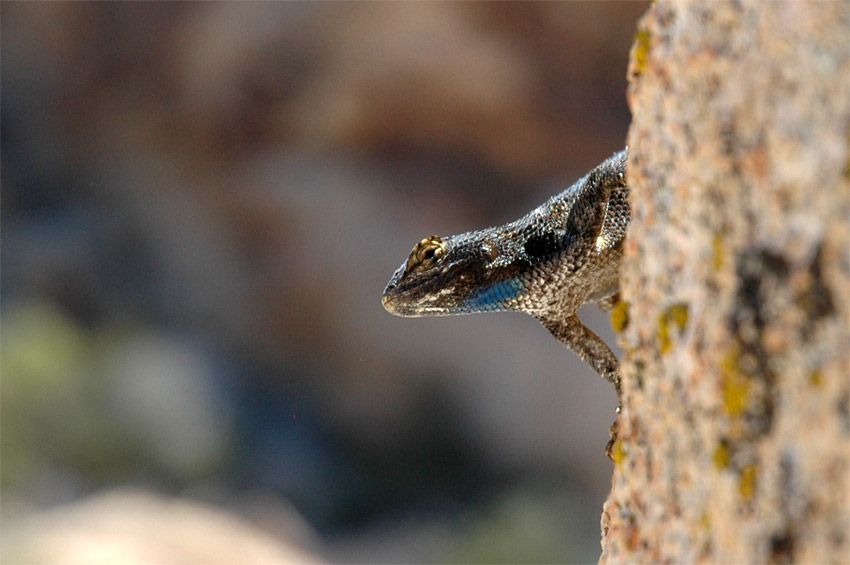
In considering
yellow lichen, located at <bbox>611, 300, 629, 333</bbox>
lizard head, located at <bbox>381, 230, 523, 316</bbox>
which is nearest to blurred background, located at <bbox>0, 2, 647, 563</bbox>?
lizard head, located at <bbox>381, 230, 523, 316</bbox>

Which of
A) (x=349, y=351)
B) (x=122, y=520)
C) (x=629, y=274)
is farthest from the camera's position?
(x=349, y=351)

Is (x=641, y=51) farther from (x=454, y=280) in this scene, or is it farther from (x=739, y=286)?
(x=454, y=280)

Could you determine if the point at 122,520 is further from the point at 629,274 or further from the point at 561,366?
the point at 629,274

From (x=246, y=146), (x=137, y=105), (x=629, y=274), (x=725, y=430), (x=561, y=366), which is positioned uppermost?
(x=137, y=105)

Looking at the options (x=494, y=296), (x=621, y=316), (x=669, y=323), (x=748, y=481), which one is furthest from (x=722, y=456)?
(x=494, y=296)

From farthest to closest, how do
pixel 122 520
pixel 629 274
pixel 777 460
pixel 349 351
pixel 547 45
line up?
1. pixel 349 351
2. pixel 547 45
3. pixel 122 520
4. pixel 629 274
5. pixel 777 460

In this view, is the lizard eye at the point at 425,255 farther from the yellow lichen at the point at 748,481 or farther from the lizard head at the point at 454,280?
the yellow lichen at the point at 748,481

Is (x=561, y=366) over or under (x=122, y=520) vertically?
over

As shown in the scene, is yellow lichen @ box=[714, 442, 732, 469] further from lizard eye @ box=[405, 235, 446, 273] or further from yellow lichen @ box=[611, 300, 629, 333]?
lizard eye @ box=[405, 235, 446, 273]

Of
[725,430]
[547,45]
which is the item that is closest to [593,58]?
[547,45]
